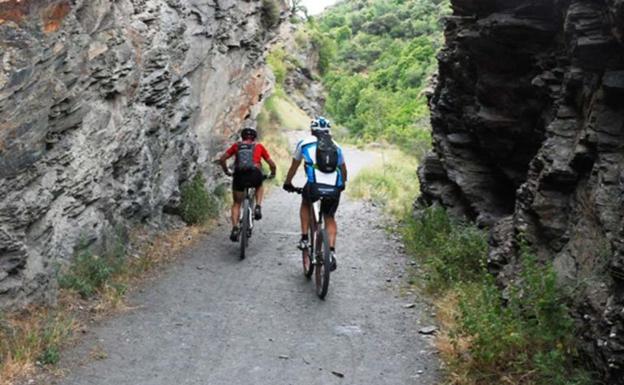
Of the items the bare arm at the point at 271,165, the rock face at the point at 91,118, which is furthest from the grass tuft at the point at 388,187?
the rock face at the point at 91,118

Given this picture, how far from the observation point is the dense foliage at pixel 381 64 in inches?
2191

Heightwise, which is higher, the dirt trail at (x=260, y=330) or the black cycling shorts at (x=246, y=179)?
the black cycling shorts at (x=246, y=179)

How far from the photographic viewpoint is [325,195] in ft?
26.0

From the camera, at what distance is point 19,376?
209 inches

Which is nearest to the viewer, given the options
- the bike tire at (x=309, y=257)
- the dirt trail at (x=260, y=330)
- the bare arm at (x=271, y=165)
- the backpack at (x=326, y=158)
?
the dirt trail at (x=260, y=330)

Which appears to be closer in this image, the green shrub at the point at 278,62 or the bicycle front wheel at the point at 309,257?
the bicycle front wheel at the point at 309,257

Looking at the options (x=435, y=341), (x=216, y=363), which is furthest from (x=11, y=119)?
(x=435, y=341)

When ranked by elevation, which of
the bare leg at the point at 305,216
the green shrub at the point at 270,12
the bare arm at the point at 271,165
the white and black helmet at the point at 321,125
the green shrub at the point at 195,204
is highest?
the green shrub at the point at 270,12

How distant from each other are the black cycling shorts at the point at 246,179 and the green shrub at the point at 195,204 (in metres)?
1.89

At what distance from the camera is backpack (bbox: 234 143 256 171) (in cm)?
998

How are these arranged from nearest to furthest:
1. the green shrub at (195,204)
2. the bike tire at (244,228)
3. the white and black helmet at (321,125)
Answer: the white and black helmet at (321,125) < the bike tire at (244,228) < the green shrub at (195,204)

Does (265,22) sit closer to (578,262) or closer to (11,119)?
(11,119)

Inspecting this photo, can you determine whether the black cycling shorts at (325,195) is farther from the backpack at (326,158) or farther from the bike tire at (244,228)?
the bike tire at (244,228)

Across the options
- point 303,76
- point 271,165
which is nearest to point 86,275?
point 271,165
